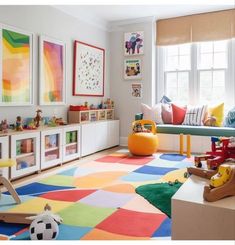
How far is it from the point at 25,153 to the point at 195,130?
277cm

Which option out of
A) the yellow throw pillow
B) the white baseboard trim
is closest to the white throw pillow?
the white baseboard trim

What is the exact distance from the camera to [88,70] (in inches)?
207

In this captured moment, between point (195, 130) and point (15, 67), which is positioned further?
point (195, 130)

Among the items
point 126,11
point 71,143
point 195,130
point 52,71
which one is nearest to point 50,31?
point 52,71

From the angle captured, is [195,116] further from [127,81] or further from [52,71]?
[52,71]

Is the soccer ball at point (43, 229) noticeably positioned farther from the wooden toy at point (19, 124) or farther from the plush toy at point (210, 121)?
the plush toy at point (210, 121)

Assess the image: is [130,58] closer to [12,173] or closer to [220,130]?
[220,130]

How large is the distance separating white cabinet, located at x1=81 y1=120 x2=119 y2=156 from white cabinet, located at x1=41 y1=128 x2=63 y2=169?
1.95 feet

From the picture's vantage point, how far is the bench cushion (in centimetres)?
461

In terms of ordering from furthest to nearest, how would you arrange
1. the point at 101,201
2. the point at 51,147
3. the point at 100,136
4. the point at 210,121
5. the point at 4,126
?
the point at 100,136
the point at 210,121
the point at 51,147
the point at 4,126
the point at 101,201

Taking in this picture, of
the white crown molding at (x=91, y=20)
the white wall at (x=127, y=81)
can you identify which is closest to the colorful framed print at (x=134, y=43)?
the white wall at (x=127, y=81)

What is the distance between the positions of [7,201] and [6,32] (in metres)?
2.08

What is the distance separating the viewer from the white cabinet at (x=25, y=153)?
10.8 feet

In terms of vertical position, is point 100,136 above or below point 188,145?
above
